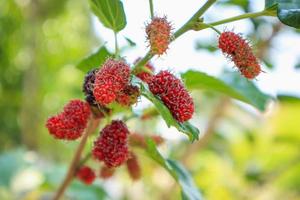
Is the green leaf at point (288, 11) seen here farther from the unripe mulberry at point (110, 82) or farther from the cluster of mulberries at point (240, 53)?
the unripe mulberry at point (110, 82)

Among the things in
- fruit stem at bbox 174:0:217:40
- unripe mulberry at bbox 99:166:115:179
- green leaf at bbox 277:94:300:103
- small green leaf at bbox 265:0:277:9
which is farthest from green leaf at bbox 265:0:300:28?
green leaf at bbox 277:94:300:103

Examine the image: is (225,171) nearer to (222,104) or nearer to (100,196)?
(222,104)

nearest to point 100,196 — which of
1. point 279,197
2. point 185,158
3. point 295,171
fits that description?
point 185,158

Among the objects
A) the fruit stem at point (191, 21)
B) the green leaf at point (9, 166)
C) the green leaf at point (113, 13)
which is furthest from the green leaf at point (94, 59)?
the green leaf at point (9, 166)

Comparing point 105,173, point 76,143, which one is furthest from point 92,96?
point 76,143

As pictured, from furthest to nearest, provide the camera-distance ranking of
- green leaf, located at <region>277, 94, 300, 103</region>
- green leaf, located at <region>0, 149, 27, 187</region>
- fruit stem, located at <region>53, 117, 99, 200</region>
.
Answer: green leaf, located at <region>0, 149, 27, 187</region>
green leaf, located at <region>277, 94, 300, 103</region>
fruit stem, located at <region>53, 117, 99, 200</region>

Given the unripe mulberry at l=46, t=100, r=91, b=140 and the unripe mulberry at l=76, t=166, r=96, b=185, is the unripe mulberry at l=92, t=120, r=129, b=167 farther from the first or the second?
the unripe mulberry at l=76, t=166, r=96, b=185

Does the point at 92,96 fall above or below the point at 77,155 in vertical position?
above

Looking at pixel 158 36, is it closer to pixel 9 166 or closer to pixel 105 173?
pixel 105 173
